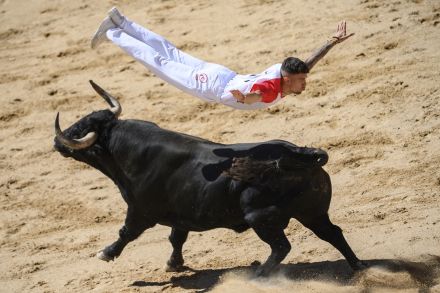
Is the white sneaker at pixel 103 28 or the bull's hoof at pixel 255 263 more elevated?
the white sneaker at pixel 103 28

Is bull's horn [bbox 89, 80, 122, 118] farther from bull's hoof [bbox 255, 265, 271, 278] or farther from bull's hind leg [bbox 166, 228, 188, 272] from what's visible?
bull's hoof [bbox 255, 265, 271, 278]

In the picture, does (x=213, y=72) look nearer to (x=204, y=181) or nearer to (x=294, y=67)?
(x=294, y=67)

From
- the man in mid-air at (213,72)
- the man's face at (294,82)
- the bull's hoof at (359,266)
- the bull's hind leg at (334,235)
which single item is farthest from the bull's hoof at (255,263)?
the man's face at (294,82)

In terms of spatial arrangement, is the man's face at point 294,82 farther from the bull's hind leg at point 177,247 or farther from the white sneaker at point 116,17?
the white sneaker at point 116,17

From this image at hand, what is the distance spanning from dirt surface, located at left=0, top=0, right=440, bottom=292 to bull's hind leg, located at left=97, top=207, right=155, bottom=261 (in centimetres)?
25

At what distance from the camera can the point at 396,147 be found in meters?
9.30

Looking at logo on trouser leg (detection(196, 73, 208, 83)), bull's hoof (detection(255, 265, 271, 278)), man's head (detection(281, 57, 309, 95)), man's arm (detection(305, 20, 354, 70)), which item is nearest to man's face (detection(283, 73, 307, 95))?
man's head (detection(281, 57, 309, 95))

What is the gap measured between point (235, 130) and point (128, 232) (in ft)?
9.96

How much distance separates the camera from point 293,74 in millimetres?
6957

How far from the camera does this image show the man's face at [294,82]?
6.96 metres

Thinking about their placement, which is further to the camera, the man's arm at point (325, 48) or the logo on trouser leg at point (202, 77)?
the logo on trouser leg at point (202, 77)

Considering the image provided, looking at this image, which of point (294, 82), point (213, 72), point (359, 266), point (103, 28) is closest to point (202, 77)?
point (213, 72)

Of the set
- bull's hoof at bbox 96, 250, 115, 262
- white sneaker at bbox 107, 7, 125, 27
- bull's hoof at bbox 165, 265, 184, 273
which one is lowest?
bull's hoof at bbox 165, 265, 184, 273

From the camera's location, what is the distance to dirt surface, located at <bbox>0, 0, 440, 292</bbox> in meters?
7.64
